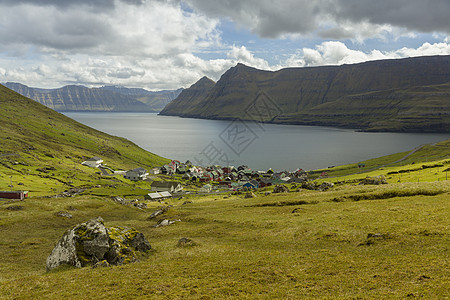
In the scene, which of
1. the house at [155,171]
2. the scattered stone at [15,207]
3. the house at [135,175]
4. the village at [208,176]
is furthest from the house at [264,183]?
the scattered stone at [15,207]

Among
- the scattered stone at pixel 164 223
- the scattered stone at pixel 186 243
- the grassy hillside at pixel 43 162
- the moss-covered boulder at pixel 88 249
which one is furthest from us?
the grassy hillside at pixel 43 162

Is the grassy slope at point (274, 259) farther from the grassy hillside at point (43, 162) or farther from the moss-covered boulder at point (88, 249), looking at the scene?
the grassy hillside at point (43, 162)

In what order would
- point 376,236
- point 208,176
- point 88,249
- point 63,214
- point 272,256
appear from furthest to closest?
1. point 208,176
2. point 63,214
3. point 376,236
4. point 88,249
5. point 272,256

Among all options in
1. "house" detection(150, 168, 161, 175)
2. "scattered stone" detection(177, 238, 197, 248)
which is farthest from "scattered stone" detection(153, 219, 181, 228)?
"house" detection(150, 168, 161, 175)

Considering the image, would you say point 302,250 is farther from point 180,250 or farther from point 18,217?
point 18,217

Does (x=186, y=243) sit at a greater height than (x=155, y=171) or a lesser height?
greater

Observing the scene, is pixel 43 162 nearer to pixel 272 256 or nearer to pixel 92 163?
pixel 92 163

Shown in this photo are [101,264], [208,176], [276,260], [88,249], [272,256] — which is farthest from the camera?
[208,176]

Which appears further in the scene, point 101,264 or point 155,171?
point 155,171

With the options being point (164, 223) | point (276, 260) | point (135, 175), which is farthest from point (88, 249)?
point (135, 175)

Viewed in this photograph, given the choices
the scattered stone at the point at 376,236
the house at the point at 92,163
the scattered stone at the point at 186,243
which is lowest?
the house at the point at 92,163

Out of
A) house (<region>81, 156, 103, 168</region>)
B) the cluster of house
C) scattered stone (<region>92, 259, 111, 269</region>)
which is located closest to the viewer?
scattered stone (<region>92, 259, 111, 269</region>)

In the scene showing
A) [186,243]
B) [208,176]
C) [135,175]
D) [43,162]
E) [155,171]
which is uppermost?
[186,243]

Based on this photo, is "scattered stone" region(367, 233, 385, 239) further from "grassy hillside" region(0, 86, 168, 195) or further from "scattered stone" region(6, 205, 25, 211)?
"grassy hillside" region(0, 86, 168, 195)
